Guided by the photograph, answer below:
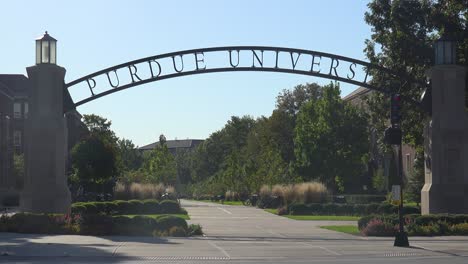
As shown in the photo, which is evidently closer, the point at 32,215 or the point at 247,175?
the point at 32,215

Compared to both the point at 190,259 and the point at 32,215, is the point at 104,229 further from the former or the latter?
the point at 190,259

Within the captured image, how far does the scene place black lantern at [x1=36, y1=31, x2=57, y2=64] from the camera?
31.0 meters

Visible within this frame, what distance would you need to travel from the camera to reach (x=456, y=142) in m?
31.6

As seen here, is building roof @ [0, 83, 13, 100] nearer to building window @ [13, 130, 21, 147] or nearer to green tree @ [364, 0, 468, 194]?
building window @ [13, 130, 21, 147]

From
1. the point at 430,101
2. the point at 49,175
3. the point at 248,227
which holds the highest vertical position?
the point at 430,101

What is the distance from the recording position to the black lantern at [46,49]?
102 feet

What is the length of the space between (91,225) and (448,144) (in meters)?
14.2

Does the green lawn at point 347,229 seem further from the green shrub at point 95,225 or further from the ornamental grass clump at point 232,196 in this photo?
the ornamental grass clump at point 232,196

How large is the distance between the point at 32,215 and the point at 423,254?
13.2 metres

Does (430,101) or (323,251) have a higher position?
(430,101)

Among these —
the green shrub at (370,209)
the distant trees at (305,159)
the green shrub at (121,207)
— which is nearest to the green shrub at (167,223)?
the green shrub at (121,207)

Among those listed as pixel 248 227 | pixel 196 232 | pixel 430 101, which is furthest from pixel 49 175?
pixel 430 101

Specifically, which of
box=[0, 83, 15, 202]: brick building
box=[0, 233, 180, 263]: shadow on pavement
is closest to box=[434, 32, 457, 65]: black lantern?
box=[0, 233, 180, 263]: shadow on pavement

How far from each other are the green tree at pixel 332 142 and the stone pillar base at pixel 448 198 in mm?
40496
